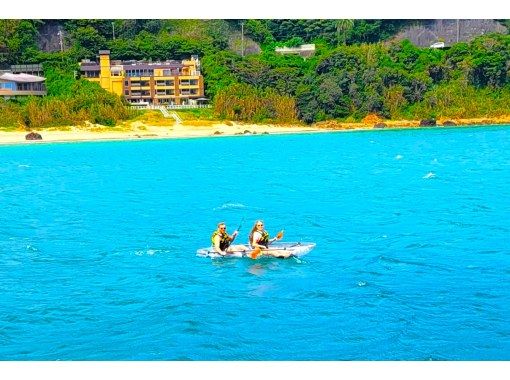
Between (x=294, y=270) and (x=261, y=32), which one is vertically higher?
(x=261, y=32)

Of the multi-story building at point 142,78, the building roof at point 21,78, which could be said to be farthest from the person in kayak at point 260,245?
the building roof at point 21,78

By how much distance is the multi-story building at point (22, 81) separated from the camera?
25652mm

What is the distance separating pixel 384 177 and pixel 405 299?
8518 mm

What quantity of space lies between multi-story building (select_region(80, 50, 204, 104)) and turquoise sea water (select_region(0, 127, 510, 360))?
10290 millimetres

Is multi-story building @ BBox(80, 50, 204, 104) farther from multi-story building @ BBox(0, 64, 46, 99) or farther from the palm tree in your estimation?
the palm tree

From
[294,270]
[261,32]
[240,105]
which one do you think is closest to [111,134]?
[240,105]

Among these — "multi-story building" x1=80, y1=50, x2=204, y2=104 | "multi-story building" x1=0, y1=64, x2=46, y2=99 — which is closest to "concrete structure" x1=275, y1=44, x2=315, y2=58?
"multi-story building" x1=80, y1=50, x2=204, y2=104

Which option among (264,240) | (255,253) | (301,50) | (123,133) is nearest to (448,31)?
(301,50)

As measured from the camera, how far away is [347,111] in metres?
29.6

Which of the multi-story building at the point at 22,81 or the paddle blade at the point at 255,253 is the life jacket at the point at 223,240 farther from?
the multi-story building at the point at 22,81

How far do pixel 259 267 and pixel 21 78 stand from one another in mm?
20795

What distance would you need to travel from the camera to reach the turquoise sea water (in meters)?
5.74

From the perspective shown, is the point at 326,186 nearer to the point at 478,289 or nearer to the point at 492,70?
the point at 478,289

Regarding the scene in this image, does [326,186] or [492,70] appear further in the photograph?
[492,70]
